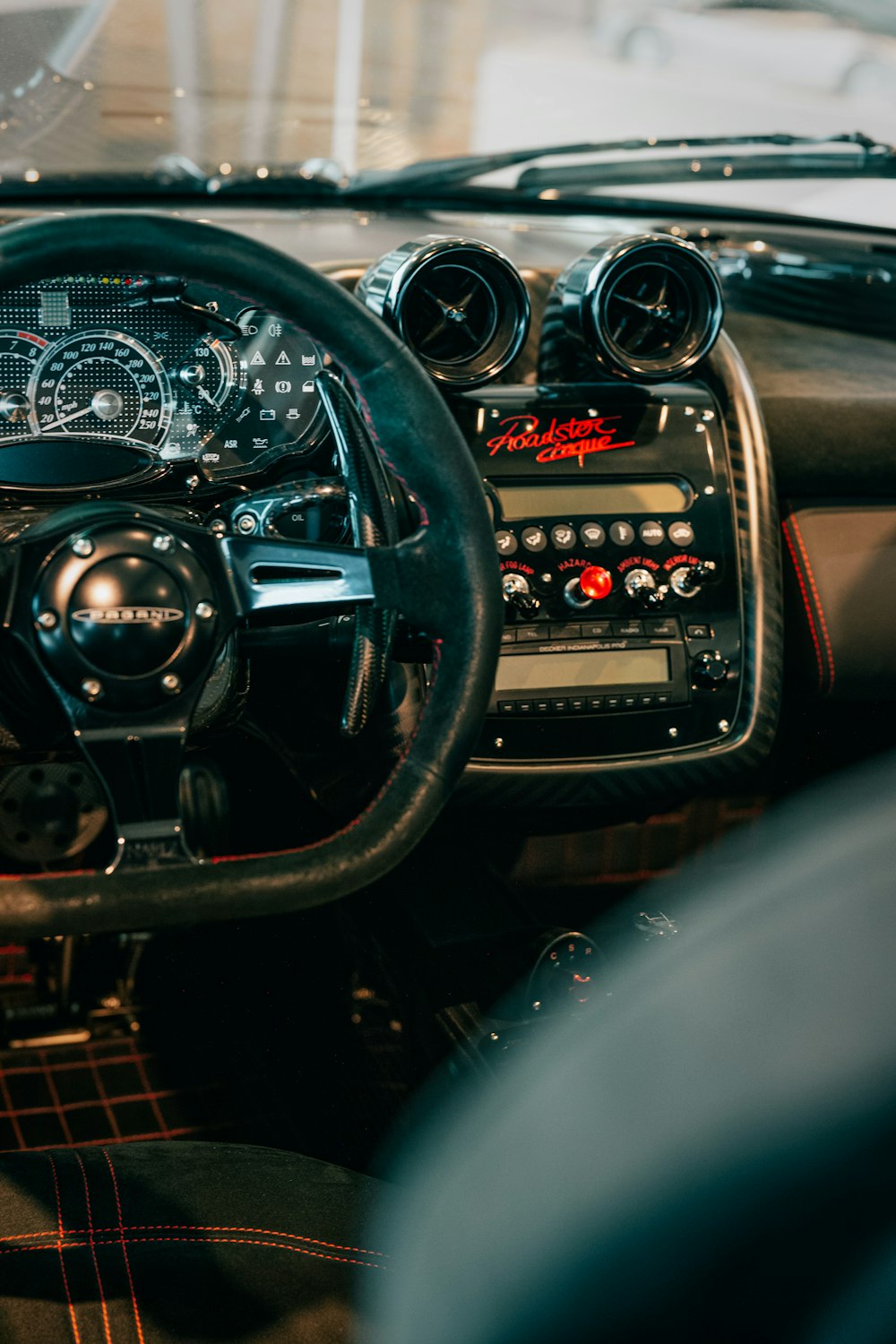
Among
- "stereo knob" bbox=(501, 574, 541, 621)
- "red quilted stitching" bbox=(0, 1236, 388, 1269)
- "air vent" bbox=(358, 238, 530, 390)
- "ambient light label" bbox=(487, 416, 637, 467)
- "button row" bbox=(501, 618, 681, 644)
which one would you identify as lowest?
"red quilted stitching" bbox=(0, 1236, 388, 1269)

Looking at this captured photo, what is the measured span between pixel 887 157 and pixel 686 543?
90cm

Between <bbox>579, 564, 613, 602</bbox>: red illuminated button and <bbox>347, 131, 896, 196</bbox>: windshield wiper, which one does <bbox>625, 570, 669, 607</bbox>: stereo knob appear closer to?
<bbox>579, 564, 613, 602</bbox>: red illuminated button

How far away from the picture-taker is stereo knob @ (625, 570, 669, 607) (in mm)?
1797

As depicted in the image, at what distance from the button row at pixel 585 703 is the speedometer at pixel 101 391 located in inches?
22.5

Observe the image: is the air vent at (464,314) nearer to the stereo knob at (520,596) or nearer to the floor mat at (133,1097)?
the stereo knob at (520,596)

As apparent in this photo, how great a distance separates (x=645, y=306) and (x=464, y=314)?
10.1 inches

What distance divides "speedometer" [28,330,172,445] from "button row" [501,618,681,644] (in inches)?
20.5

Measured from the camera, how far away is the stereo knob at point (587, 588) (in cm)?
177

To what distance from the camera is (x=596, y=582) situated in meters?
1.78

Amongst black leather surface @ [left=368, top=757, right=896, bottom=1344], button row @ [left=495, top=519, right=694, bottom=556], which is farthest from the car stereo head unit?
black leather surface @ [left=368, top=757, right=896, bottom=1344]

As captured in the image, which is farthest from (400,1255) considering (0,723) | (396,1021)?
(396,1021)

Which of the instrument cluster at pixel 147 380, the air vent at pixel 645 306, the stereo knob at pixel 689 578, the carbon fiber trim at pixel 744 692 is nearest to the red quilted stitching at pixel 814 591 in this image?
the carbon fiber trim at pixel 744 692

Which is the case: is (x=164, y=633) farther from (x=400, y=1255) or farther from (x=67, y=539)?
(x=400, y=1255)

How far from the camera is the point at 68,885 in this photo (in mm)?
1099
